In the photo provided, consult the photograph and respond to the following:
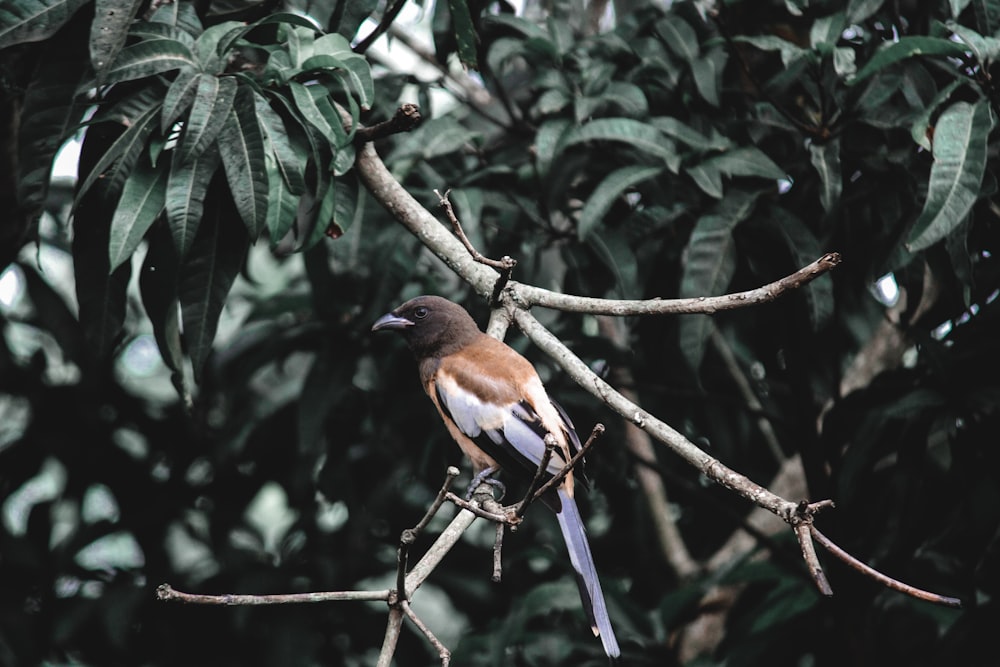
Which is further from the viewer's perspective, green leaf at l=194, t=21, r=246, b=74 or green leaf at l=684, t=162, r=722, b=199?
green leaf at l=684, t=162, r=722, b=199

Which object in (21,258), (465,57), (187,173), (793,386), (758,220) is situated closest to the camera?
(187,173)

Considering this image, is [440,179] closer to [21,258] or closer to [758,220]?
[758,220]

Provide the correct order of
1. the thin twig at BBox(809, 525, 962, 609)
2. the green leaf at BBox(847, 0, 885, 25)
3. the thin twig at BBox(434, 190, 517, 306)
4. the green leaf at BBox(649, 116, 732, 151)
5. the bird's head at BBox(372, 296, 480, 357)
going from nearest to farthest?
the thin twig at BBox(809, 525, 962, 609)
the thin twig at BBox(434, 190, 517, 306)
the green leaf at BBox(649, 116, 732, 151)
the green leaf at BBox(847, 0, 885, 25)
the bird's head at BBox(372, 296, 480, 357)

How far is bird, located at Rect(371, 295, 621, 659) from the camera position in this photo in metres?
3.07

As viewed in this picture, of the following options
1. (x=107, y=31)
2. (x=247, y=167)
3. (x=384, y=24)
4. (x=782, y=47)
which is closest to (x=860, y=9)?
(x=782, y=47)

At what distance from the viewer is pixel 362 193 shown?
12.8ft

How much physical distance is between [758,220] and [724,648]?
1663 mm

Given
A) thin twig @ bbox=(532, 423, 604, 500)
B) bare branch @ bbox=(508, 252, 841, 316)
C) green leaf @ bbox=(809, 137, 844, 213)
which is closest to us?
thin twig @ bbox=(532, 423, 604, 500)

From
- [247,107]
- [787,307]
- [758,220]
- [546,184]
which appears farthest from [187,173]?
[787,307]

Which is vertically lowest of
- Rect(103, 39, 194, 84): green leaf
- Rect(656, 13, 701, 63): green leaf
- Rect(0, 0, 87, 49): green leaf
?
Rect(656, 13, 701, 63): green leaf

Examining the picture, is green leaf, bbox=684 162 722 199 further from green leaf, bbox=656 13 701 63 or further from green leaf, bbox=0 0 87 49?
green leaf, bbox=0 0 87 49

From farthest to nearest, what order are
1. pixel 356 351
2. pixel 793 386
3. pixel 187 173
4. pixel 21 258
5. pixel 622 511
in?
pixel 622 511 → pixel 21 258 → pixel 356 351 → pixel 793 386 → pixel 187 173

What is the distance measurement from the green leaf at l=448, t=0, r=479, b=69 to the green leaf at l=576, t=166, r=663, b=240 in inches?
23.0

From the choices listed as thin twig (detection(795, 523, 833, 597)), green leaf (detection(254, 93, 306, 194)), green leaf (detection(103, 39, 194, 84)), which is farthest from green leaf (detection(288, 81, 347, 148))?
thin twig (detection(795, 523, 833, 597))
